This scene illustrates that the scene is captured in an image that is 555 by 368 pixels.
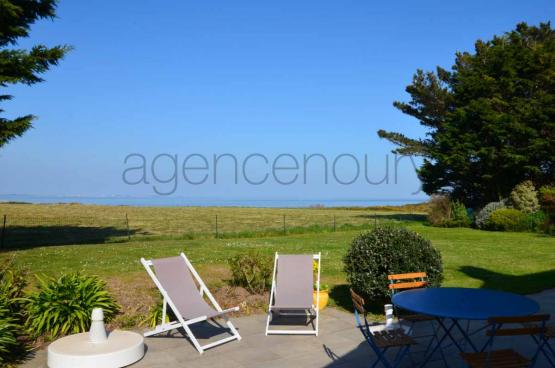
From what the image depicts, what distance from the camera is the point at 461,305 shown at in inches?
196

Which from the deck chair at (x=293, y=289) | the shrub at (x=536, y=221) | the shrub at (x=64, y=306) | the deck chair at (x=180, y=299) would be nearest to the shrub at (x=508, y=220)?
the shrub at (x=536, y=221)

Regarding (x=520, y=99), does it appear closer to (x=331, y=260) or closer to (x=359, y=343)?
(x=331, y=260)

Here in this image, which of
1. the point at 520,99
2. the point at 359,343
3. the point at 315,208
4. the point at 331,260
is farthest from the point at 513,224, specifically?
the point at 315,208

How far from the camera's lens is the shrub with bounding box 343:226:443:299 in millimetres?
7746

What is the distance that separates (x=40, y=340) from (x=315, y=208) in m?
58.5

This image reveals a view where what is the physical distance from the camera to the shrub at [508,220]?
976 inches

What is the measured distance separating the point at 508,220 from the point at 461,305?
22.3m

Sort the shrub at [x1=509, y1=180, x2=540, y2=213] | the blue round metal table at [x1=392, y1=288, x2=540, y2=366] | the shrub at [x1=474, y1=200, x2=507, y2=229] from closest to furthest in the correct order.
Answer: the blue round metal table at [x1=392, y1=288, x2=540, y2=366] < the shrub at [x1=509, y1=180, x2=540, y2=213] < the shrub at [x1=474, y1=200, x2=507, y2=229]

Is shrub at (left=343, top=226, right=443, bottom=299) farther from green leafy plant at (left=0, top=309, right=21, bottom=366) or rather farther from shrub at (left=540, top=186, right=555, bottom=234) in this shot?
shrub at (left=540, top=186, right=555, bottom=234)

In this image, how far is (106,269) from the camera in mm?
11977

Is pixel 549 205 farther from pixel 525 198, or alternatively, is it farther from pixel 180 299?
pixel 180 299

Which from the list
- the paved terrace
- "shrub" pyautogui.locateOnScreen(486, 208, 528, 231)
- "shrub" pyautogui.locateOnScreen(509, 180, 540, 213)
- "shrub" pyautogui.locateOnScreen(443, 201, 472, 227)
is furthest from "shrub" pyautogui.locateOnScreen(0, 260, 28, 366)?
"shrub" pyautogui.locateOnScreen(509, 180, 540, 213)

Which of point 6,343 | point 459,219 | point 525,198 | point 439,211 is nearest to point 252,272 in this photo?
point 6,343

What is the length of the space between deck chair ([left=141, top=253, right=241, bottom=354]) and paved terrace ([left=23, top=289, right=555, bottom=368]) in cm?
20
